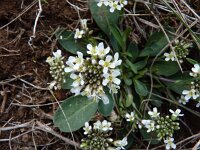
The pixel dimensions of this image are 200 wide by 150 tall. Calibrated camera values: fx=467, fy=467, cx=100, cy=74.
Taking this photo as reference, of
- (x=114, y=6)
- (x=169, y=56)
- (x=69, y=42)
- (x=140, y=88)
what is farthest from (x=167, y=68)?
(x=69, y=42)

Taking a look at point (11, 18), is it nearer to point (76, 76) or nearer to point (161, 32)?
point (76, 76)

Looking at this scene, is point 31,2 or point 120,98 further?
point 31,2

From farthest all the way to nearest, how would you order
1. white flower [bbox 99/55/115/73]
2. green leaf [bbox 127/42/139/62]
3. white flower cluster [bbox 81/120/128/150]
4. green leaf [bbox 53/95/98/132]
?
green leaf [bbox 127/42/139/62] → green leaf [bbox 53/95/98/132] → white flower cluster [bbox 81/120/128/150] → white flower [bbox 99/55/115/73]

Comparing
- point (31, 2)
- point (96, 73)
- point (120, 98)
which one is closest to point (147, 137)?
point (120, 98)

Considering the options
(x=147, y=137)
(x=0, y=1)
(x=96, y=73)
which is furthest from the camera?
(x=0, y=1)

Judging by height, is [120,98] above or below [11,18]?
below

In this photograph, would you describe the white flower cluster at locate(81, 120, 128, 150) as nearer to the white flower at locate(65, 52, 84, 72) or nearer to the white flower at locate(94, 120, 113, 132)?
the white flower at locate(94, 120, 113, 132)

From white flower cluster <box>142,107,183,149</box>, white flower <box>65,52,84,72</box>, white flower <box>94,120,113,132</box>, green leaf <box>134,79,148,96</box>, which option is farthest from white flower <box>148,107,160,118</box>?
white flower <box>65,52,84,72</box>

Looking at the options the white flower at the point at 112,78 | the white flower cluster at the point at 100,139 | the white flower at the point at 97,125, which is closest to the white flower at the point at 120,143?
the white flower cluster at the point at 100,139
